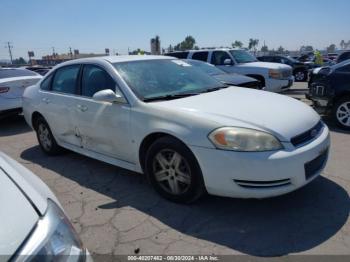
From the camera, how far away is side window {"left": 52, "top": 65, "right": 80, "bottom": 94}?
4694 mm

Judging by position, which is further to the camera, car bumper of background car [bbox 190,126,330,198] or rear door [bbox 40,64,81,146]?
rear door [bbox 40,64,81,146]

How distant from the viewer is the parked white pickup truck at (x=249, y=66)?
10773 millimetres

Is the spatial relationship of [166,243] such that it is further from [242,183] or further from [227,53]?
[227,53]

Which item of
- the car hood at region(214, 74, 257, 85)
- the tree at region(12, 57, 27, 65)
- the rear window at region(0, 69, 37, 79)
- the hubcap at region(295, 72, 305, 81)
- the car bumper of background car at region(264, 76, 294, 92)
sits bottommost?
the tree at region(12, 57, 27, 65)

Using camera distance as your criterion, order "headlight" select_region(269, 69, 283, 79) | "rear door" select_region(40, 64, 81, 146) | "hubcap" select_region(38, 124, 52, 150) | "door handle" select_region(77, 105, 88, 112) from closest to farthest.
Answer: "door handle" select_region(77, 105, 88, 112) → "rear door" select_region(40, 64, 81, 146) → "hubcap" select_region(38, 124, 52, 150) → "headlight" select_region(269, 69, 283, 79)

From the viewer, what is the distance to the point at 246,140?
2.96 m

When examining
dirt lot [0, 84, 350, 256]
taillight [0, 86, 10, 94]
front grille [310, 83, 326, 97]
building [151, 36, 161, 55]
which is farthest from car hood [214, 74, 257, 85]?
building [151, 36, 161, 55]

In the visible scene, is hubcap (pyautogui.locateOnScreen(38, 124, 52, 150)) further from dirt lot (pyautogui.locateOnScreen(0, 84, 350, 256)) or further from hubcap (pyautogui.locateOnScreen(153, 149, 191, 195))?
hubcap (pyautogui.locateOnScreen(153, 149, 191, 195))

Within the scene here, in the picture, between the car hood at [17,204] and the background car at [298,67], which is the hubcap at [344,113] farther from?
the background car at [298,67]

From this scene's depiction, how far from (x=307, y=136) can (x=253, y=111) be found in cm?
58

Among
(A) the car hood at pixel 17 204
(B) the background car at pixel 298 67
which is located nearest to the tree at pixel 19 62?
(B) the background car at pixel 298 67

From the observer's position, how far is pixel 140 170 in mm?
3834

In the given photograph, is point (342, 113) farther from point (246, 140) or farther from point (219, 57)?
point (219, 57)

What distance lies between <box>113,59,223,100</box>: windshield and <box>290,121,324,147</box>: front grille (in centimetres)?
138
